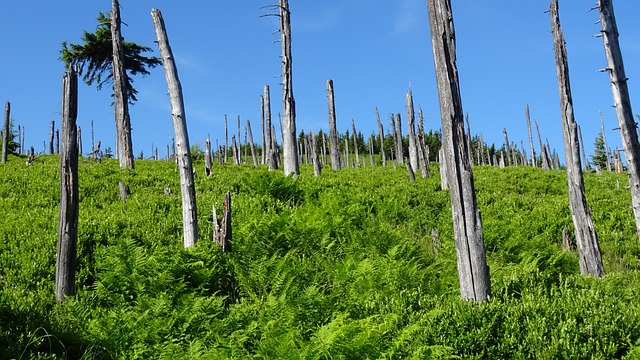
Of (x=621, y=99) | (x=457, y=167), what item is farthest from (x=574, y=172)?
(x=457, y=167)

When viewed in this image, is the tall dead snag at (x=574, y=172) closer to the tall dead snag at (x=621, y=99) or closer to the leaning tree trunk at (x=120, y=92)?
the tall dead snag at (x=621, y=99)

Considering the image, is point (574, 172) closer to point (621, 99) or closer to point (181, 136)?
Answer: point (621, 99)

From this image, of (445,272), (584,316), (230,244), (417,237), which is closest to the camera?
(584,316)

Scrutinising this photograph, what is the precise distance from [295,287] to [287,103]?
15.8 m

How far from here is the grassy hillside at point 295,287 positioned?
685 cm

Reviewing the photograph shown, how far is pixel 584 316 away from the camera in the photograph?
24.8ft

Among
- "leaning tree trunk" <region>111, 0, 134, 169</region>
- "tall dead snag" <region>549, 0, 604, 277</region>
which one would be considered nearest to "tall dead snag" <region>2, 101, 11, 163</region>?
"leaning tree trunk" <region>111, 0, 134, 169</region>

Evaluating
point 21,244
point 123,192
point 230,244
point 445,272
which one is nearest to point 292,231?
point 230,244

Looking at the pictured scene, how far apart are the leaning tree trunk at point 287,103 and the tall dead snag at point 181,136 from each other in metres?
9.50

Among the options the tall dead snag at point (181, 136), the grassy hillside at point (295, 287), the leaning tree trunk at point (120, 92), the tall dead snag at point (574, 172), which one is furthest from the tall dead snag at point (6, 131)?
the tall dead snag at point (574, 172)

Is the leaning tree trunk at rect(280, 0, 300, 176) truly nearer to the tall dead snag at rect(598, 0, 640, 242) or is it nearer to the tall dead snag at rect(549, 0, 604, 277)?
the tall dead snag at rect(549, 0, 604, 277)

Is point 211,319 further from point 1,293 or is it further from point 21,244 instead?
point 21,244

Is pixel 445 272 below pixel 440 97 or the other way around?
below

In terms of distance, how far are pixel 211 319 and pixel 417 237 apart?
7.21 m
